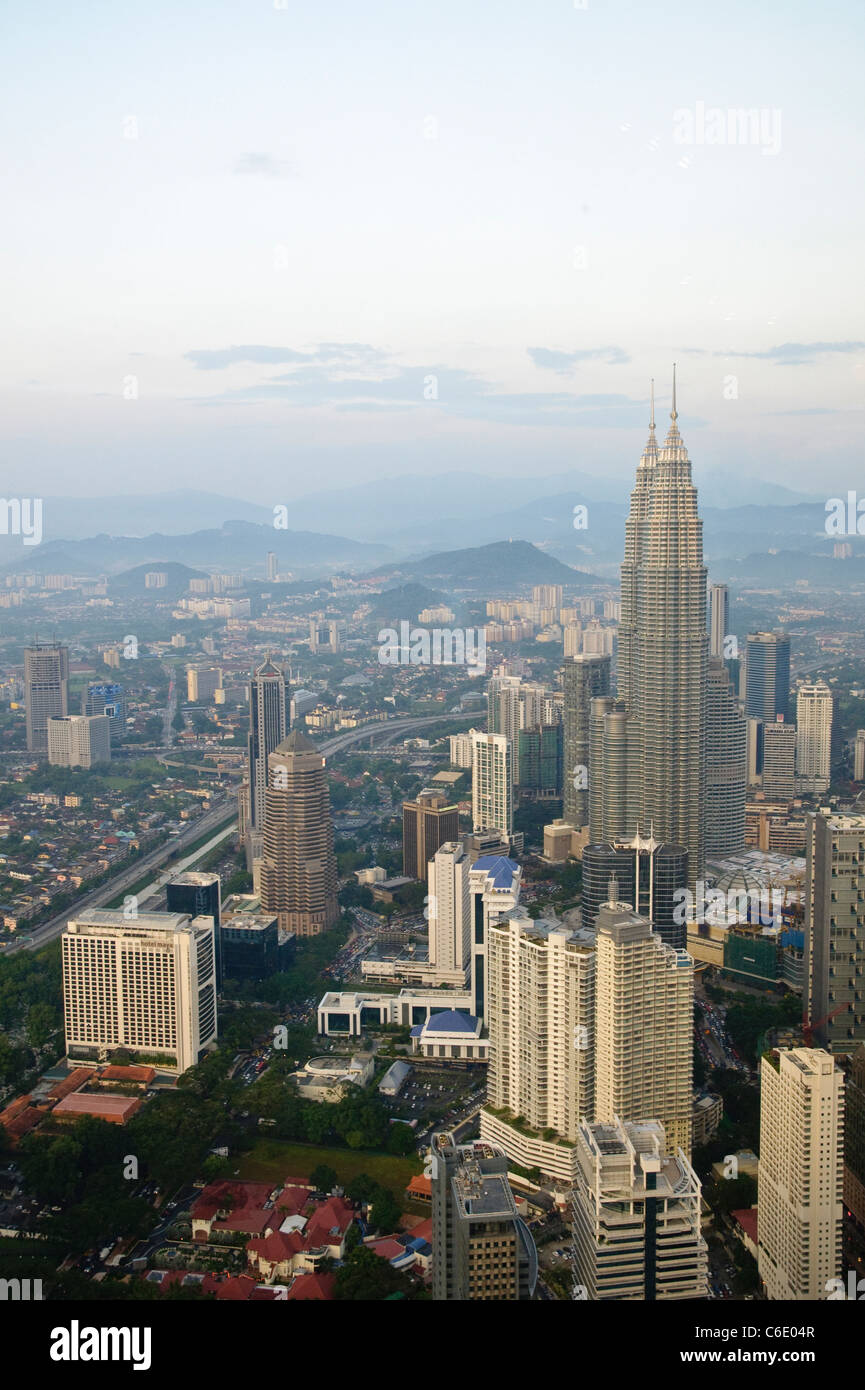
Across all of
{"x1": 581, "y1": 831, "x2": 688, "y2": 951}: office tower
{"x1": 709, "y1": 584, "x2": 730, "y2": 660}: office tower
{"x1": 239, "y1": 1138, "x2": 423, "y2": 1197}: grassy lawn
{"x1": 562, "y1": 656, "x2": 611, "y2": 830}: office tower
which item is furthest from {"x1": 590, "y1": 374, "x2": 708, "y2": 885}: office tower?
{"x1": 709, "y1": 584, "x2": 730, "y2": 660}: office tower

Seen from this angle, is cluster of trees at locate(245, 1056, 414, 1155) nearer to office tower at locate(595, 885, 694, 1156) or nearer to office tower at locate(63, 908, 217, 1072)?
office tower at locate(63, 908, 217, 1072)

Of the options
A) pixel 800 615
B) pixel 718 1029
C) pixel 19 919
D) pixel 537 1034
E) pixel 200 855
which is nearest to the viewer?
pixel 537 1034

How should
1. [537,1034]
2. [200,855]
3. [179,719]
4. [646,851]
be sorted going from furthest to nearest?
1. [179,719]
2. [200,855]
3. [646,851]
4. [537,1034]

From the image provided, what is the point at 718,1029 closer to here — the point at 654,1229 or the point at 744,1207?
the point at 744,1207

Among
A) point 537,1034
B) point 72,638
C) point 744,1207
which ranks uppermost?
point 72,638

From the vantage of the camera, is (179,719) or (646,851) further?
(179,719)

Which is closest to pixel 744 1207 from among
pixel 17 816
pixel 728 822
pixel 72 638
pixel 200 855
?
pixel 728 822

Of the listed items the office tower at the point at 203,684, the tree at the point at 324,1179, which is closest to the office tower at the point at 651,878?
the tree at the point at 324,1179
